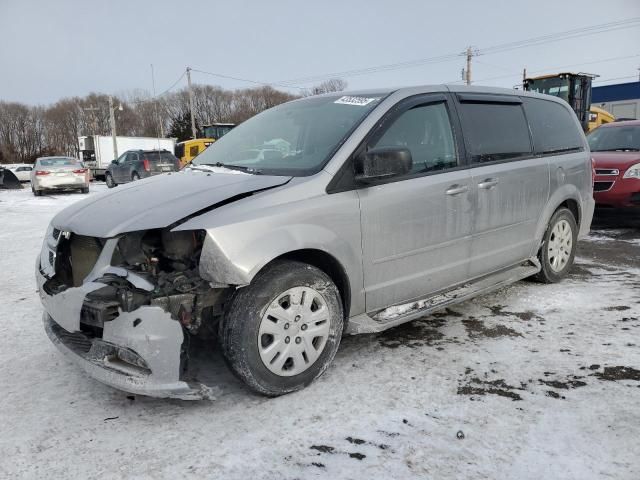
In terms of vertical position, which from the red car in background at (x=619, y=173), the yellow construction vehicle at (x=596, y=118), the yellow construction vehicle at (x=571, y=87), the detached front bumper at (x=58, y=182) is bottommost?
the red car in background at (x=619, y=173)

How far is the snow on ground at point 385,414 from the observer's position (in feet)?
7.09

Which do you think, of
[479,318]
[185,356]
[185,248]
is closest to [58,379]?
[185,356]

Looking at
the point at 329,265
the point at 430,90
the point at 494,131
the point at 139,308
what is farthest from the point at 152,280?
the point at 494,131

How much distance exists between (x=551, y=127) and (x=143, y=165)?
55.3ft

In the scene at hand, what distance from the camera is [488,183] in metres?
3.71

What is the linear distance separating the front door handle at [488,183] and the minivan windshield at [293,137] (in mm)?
994

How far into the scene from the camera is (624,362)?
3061 mm

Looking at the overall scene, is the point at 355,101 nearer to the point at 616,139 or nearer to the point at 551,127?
the point at 551,127

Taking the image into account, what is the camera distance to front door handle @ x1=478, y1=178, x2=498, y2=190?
3.67 metres

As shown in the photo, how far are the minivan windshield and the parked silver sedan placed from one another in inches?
568

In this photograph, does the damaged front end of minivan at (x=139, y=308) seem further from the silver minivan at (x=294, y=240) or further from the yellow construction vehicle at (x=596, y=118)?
the yellow construction vehicle at (x=596, y=118)

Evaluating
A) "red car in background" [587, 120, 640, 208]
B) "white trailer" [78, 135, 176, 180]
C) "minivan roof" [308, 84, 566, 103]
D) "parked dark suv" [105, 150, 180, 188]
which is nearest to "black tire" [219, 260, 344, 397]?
"minivan roof" [308, 84, 566, 103]

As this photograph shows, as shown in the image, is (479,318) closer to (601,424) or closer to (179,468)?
(601,424)

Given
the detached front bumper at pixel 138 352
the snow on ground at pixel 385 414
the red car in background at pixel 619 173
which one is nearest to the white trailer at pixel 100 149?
the red car in background at pixel 619 173
